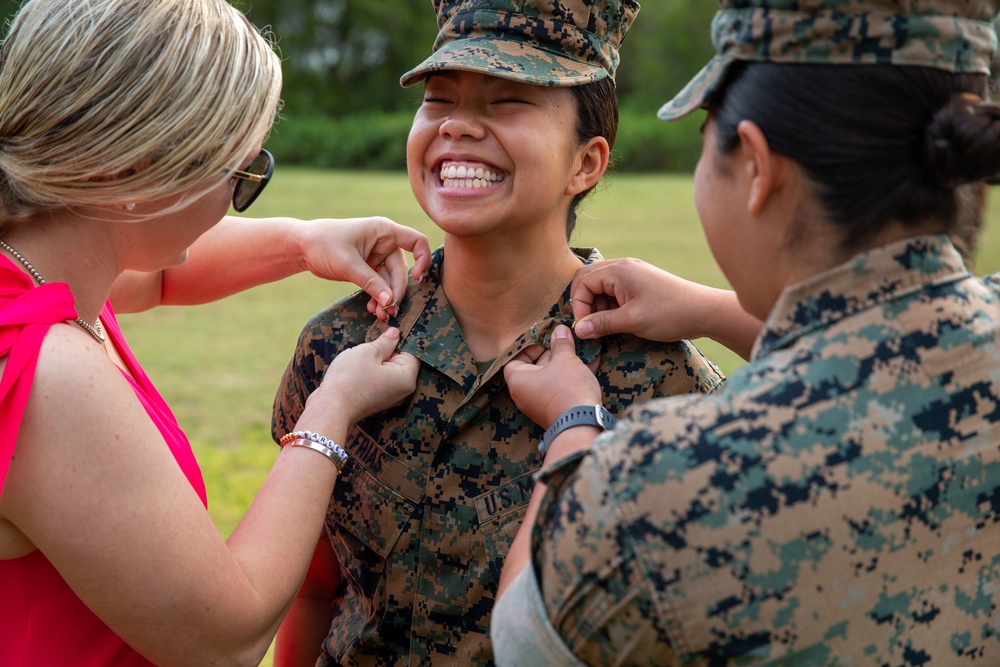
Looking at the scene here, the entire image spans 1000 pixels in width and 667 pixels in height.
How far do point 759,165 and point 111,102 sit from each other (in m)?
1.20

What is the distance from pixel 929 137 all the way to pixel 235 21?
1.42 m

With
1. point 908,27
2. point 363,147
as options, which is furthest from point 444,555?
point 363,147

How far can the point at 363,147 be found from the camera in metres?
37.0

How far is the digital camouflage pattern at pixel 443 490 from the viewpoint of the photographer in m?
2.39

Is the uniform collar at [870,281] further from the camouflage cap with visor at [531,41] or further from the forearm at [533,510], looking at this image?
the camouflage cap with visor at [531,41]

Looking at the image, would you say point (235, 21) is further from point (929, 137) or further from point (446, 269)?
point (929, 137)

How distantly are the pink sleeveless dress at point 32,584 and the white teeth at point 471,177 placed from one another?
0.96m

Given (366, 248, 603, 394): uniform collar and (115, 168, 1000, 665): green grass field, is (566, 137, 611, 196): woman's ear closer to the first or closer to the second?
(366, 248, 603, 394): uniform collar

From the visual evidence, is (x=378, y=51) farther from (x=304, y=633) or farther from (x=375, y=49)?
(x=304, y=633)

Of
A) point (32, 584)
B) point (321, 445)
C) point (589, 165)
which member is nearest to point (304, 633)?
point (321, 445)

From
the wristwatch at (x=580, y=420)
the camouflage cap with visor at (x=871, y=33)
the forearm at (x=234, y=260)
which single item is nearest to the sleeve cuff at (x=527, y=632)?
the wristwatch at (x=580, y=420)

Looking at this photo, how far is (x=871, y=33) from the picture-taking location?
5.11 ft

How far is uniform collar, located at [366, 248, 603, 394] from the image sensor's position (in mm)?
2465

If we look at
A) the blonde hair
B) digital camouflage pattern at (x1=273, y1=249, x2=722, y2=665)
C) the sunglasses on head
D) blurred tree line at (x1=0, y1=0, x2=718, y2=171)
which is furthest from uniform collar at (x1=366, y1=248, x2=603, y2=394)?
blurred tree line at (x1=0, y1=0, x2=718, y2=171)
